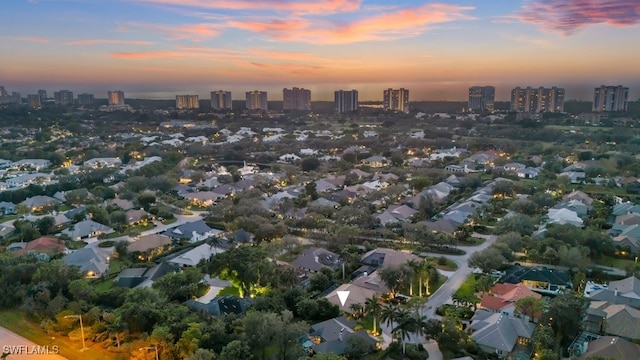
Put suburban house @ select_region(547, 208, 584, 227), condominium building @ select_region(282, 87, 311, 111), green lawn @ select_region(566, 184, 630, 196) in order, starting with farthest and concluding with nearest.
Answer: condominium building @ select_region(282, 87, 311, 111) < green lawn @ select_region(566, 184, 630, 196) < suburban house @ select_region(547, 208, 584, 227)

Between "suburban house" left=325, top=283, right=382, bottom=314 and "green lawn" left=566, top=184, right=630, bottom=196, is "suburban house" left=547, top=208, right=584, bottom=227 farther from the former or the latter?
"suburban house" left=325, top=283, right=382, bottom=314

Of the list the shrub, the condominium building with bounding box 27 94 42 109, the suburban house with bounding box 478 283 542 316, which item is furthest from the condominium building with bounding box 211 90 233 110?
the suburban house with bounding box 478 283 542 316

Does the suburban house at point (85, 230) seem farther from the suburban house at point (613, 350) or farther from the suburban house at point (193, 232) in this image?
the suburban house at point (613, 350)

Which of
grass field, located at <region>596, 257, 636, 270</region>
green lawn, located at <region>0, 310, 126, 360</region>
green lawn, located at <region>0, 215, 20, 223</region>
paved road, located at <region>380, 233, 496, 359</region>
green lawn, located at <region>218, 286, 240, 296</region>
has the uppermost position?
grass field, located at <region>596, 257, 636, 270</region>

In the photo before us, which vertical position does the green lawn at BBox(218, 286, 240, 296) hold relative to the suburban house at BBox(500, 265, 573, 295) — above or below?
below

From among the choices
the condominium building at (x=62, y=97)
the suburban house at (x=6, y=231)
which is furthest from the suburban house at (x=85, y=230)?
the condominium building at (x=62, y=97)

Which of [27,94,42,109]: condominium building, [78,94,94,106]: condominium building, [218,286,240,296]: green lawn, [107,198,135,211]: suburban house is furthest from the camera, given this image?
[78,94,94,106]: condominium building

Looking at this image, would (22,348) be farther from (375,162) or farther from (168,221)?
(375,162)

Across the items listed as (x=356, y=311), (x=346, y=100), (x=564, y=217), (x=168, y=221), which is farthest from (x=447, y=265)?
(x=346, y=100)

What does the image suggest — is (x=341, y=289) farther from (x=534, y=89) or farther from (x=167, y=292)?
(x=534, y=89)
